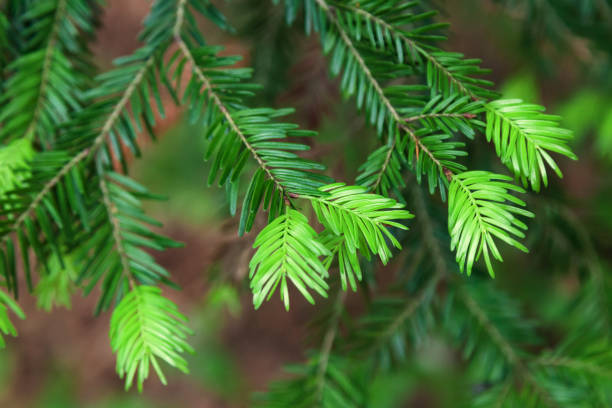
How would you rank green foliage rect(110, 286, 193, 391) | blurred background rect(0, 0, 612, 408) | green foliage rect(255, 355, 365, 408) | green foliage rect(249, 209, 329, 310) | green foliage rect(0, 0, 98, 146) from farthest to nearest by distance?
blurred background rect(0, 0, 612, 408) → green foliage rect(255, 355, 365, 408) → green foliage rect(0, 0, 98, 146) → green foliage rect(110, 286, 193, 391) → green foliage rect(249, 209, 329, 310)

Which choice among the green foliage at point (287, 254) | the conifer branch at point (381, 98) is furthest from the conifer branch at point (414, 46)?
the green foliage at point (287, 254)

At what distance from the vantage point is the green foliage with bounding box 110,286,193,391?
0.62 meters

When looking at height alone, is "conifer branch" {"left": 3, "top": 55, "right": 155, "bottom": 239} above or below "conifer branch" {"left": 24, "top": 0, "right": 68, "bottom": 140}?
below

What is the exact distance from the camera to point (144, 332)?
0.64 metres

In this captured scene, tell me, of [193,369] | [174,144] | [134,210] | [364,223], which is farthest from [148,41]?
[193,369]

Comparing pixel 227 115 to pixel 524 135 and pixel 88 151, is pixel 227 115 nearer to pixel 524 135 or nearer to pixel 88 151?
pixel 88 151

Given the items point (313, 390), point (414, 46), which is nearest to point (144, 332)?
point (313, 390)

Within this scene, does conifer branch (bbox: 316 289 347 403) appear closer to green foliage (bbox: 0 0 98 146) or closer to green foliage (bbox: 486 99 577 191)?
green foliage (bbox: 486 99 577 191)

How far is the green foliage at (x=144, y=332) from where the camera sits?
62 cm

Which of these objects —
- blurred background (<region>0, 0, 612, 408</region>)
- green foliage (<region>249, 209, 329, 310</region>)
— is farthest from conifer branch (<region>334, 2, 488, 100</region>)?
blurred background (<region>0, 0, 612, 408</region>)

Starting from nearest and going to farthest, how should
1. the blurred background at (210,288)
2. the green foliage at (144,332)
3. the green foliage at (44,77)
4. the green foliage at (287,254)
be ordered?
the green foliage at (287,254)
the green foliage at (144,332)
the green foliage at (44,77)
the blurred background at (210,288)

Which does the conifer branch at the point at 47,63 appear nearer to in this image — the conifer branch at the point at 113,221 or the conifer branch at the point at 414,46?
the conifer branch at the point at 113,221

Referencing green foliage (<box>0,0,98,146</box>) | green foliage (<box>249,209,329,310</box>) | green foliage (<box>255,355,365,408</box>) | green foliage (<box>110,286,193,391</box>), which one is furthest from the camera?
green foliage (<box>255,355,365,408</box>)

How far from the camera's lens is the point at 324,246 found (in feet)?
1.79
